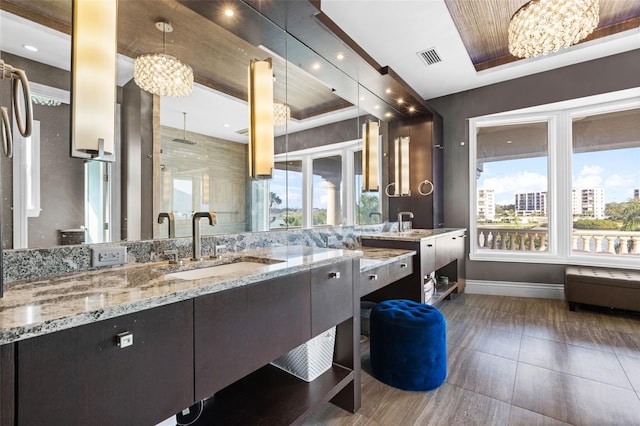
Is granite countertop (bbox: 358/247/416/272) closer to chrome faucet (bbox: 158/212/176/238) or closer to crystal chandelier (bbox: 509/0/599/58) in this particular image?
chrome faucet (bbox: 158/212/176/238)

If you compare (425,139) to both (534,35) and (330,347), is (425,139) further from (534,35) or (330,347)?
(330,347)

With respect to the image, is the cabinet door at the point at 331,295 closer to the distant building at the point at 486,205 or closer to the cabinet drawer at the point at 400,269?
the cabinet drawer at the point at 400,269

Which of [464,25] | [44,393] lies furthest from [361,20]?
[44,393]

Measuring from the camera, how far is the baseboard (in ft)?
13.1

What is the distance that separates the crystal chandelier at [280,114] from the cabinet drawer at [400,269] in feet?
4.83

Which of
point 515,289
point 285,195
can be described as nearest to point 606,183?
point 515,289

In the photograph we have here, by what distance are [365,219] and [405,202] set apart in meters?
1.02

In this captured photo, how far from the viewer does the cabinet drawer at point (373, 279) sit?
6.93 feet

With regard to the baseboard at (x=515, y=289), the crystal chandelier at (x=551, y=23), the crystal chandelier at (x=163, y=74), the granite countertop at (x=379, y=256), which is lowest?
the baseboard at (x=515, y=289)

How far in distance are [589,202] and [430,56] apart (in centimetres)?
287

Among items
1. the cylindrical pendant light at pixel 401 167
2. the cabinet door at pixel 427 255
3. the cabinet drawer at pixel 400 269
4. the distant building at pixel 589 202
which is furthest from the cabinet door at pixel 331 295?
the distant building at pixel 589 202

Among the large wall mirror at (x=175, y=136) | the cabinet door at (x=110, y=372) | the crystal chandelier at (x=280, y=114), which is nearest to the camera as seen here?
the cabinet door at (x=110, y=372)

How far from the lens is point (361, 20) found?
2660 mm

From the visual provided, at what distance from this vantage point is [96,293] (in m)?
0.94
